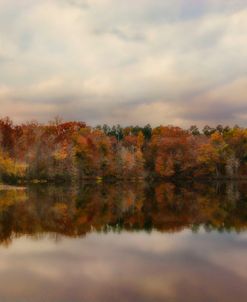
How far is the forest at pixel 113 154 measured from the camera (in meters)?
74.8

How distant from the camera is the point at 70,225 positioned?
2884 cm

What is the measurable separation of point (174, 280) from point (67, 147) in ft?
218

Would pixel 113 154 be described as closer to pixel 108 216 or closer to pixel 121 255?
pixel 108 216

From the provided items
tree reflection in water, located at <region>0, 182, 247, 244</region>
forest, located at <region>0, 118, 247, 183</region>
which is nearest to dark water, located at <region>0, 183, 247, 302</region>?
tree reflection in water, located at <region>0, 182, 247, 244</region>

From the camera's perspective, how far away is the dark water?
14727mm

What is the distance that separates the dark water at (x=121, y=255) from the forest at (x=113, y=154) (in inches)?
1518

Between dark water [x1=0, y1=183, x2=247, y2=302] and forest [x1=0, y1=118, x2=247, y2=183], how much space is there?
38.6 meters

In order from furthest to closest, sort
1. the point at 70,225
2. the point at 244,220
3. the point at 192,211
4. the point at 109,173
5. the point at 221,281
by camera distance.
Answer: the point at 109,173 < the point at 192,211 < the point at 244,220 < the point at 70,225 < the point at 221,281

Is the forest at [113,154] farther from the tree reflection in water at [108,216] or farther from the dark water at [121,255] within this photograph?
the dark water at [121,255]

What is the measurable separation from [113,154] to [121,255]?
70.1 m

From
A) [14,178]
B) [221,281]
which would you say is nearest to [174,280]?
[221,281]

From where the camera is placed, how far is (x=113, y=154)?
9038cm

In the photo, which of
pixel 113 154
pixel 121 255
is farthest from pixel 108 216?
pixel 113 154

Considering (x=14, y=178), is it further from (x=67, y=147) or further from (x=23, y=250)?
(x=23, y=250)
